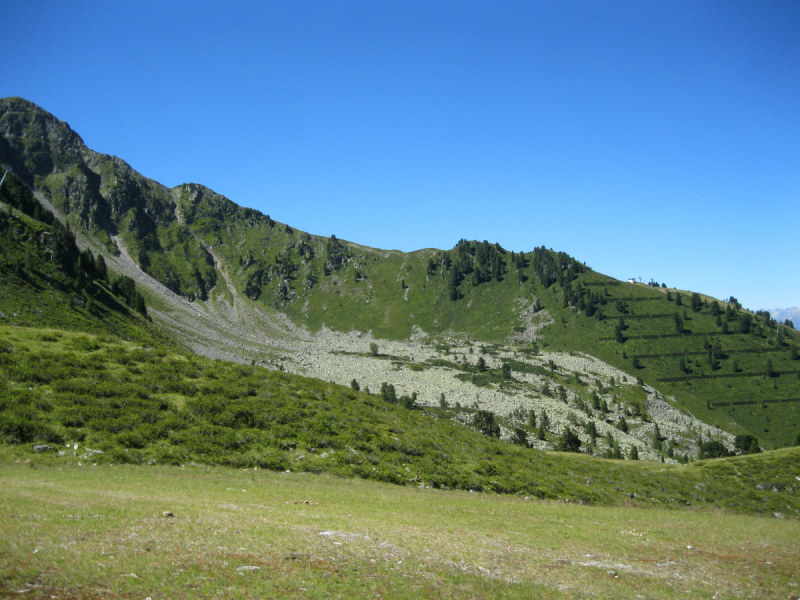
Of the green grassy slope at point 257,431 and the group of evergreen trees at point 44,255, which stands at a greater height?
the group of evergreen trees at point 44,255

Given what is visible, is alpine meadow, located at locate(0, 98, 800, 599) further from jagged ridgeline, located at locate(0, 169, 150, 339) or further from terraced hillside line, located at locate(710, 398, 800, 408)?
terraced hillside line, located at locate(710, 398, 800, 408)

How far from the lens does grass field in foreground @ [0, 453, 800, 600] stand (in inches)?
381

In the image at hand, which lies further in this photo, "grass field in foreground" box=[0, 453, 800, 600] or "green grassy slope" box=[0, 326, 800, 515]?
"green grassy slope" box=[0, 326, 800, 515]

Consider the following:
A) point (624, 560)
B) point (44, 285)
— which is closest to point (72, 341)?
point (624, 560)

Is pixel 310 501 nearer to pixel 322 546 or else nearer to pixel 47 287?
pixel 322 546

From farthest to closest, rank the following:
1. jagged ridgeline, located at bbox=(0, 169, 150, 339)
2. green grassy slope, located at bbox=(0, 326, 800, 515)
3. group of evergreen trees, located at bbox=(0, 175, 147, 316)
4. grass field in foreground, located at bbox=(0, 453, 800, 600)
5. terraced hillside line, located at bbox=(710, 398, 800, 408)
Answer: terraced hillside line, located at bbox=(710, 398, 800, 408), group of evergreen trees, located at bbox=(0, 175, 147, 316), jagged ridgeline, located at bbox=(0, 169, 150, 339), green grassy slope, located at bbox=(0, 326, 800, 515), grass field in foreground, located at bbox=(0, 453, 800, 600)

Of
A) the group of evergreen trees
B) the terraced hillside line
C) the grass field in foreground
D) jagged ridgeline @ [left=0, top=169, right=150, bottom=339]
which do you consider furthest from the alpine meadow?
the terraced hillside line

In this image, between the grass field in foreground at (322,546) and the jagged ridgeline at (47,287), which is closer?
the grass field in foreground at (322,546)

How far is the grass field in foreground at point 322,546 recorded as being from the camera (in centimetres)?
968

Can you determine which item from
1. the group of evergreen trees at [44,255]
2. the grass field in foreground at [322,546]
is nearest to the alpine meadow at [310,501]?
the grass field in foreground at [322,546]

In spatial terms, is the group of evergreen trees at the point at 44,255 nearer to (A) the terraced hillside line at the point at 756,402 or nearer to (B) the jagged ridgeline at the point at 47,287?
(B) the jagged ridgeline at the point at 47,287

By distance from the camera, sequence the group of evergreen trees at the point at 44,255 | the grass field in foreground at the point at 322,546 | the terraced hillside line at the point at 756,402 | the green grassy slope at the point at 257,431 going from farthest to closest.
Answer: the terraced hillside line at the point at 756,402 → the group of evergreen trees at the point at 44,255 → the green grassy slope at the point at 257,431 → the grass field in foreground at the point at 322,546

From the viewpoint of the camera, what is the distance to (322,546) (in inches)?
500

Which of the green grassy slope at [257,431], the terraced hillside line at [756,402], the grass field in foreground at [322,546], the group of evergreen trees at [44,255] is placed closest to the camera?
the grass field in foreground at [322,546]
